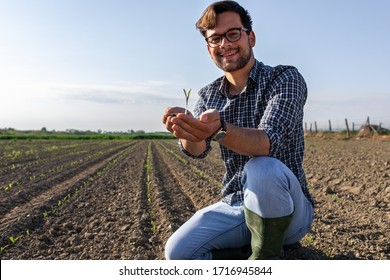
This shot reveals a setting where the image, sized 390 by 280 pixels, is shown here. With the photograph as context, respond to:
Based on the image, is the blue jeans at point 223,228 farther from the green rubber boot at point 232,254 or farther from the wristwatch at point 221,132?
the wristwatch at point 221,132

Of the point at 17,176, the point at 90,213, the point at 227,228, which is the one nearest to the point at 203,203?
the point at 90,213

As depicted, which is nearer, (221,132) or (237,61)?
(221,132)

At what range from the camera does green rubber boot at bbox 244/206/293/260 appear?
2.45 metres

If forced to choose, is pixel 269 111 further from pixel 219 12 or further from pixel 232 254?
pixel 232 254

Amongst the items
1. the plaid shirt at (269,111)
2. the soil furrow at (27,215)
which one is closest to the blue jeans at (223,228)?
the plaid shirt at (269,111)

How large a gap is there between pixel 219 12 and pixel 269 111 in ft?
2.35

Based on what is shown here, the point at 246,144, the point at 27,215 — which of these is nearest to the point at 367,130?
the point at 27,215

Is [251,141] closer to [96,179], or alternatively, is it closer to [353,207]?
[353,207]

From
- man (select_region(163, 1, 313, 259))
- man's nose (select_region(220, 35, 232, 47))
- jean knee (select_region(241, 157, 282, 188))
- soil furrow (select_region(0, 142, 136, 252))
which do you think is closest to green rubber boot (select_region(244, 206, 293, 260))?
man (select_region(163, 1, 313, 259))

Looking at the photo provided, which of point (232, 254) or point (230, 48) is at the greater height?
point (230, 48)

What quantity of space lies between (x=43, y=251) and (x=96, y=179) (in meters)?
5.43

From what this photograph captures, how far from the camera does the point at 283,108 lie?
256cm

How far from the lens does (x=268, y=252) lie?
100.0 inches

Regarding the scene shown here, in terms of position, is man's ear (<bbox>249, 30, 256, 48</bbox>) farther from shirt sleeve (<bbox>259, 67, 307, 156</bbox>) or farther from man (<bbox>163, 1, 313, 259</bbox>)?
shirt sleeve (<bbox>259, 67, 307, 156</bbox>)
